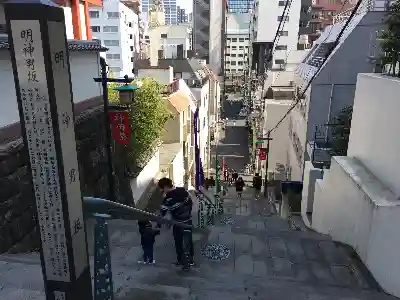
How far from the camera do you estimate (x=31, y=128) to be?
2.91 meters

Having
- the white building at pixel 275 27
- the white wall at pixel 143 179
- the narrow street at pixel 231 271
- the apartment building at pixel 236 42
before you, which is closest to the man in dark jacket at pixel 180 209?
the narrow street at pixel 231 271

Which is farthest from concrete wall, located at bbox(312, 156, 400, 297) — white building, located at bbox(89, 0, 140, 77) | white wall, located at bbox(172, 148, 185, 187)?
white building, located at bbox(89, 0, 140, 77)

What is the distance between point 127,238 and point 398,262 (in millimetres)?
5356

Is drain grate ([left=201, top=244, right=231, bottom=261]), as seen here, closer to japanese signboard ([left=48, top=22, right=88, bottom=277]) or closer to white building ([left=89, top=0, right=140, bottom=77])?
japanese signboard ([left=48, top=22, right=88, bottom=277])

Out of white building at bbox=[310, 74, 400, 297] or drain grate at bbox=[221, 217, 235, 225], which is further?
drain grate at bbox=[221, 217, 235, 225]

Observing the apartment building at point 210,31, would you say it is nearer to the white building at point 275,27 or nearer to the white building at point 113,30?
the white building at point 275,27

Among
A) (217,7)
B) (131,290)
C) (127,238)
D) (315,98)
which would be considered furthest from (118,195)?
(217,7)

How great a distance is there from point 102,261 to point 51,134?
5.51ft

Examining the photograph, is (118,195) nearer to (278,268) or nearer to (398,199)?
(278,268)

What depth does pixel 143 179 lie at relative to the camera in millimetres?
14664

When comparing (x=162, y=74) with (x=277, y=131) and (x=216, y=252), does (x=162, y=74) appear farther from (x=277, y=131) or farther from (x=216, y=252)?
(x=216, y=252)

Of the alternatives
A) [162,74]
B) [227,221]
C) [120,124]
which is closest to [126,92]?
[120,124]

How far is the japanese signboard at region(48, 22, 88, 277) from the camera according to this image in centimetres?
282

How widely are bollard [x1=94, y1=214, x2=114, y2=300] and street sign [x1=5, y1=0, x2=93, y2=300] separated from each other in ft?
1.01
